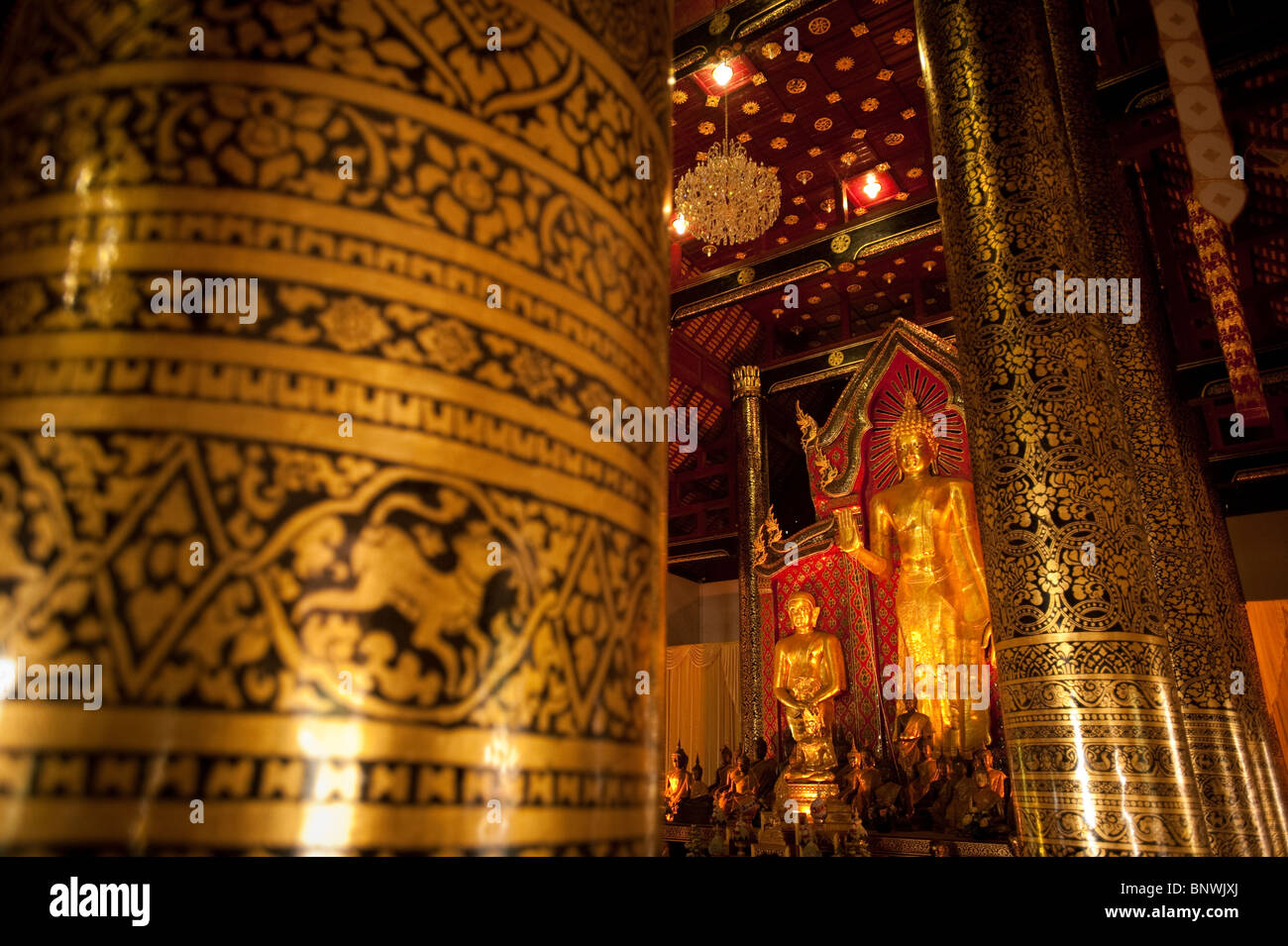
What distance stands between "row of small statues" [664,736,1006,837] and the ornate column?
50 centimetres

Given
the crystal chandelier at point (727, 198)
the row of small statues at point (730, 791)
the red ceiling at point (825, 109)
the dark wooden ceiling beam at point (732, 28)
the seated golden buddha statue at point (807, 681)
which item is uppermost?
the red ceiling at point (825, 109)

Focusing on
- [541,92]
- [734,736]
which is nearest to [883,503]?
[734,736]

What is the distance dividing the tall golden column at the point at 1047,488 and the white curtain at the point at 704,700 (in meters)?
7.78

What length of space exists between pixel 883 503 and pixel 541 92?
5779 mm

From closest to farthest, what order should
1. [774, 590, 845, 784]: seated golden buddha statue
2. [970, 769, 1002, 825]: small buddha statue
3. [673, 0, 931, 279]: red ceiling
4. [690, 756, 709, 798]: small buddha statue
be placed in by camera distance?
[970, 769, 1002, 825]: small buddha statue → [673, 0, 931, 279]: red ceiling → [774, 590, 845, 784]: seated golden buddha statue → [690, 756, 709, 798]: small buddha statue

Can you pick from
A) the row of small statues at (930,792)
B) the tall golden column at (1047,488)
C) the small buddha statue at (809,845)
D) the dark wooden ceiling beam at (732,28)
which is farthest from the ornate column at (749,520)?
the tall golden column at (1047,488)

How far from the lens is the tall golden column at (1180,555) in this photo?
3.06 m

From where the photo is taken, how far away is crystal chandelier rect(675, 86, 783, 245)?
5.32 meters

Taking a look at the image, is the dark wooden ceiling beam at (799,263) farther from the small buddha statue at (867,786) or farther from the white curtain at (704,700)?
the white curtain at (704,700)

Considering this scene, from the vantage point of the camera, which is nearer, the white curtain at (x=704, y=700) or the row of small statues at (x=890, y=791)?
the row of small statues at (x=890, y=791)

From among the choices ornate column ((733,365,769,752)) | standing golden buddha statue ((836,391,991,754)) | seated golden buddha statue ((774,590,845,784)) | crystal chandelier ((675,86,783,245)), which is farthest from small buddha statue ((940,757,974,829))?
crystal chandelier ((675,86,783,245))

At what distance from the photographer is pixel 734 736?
9398 mm

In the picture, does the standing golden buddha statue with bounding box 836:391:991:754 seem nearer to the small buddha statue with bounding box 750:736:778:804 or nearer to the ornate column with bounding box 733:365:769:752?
the small buddha statue with bounding box 750:736:778:804

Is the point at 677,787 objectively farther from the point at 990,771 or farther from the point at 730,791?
the point at 990,771
